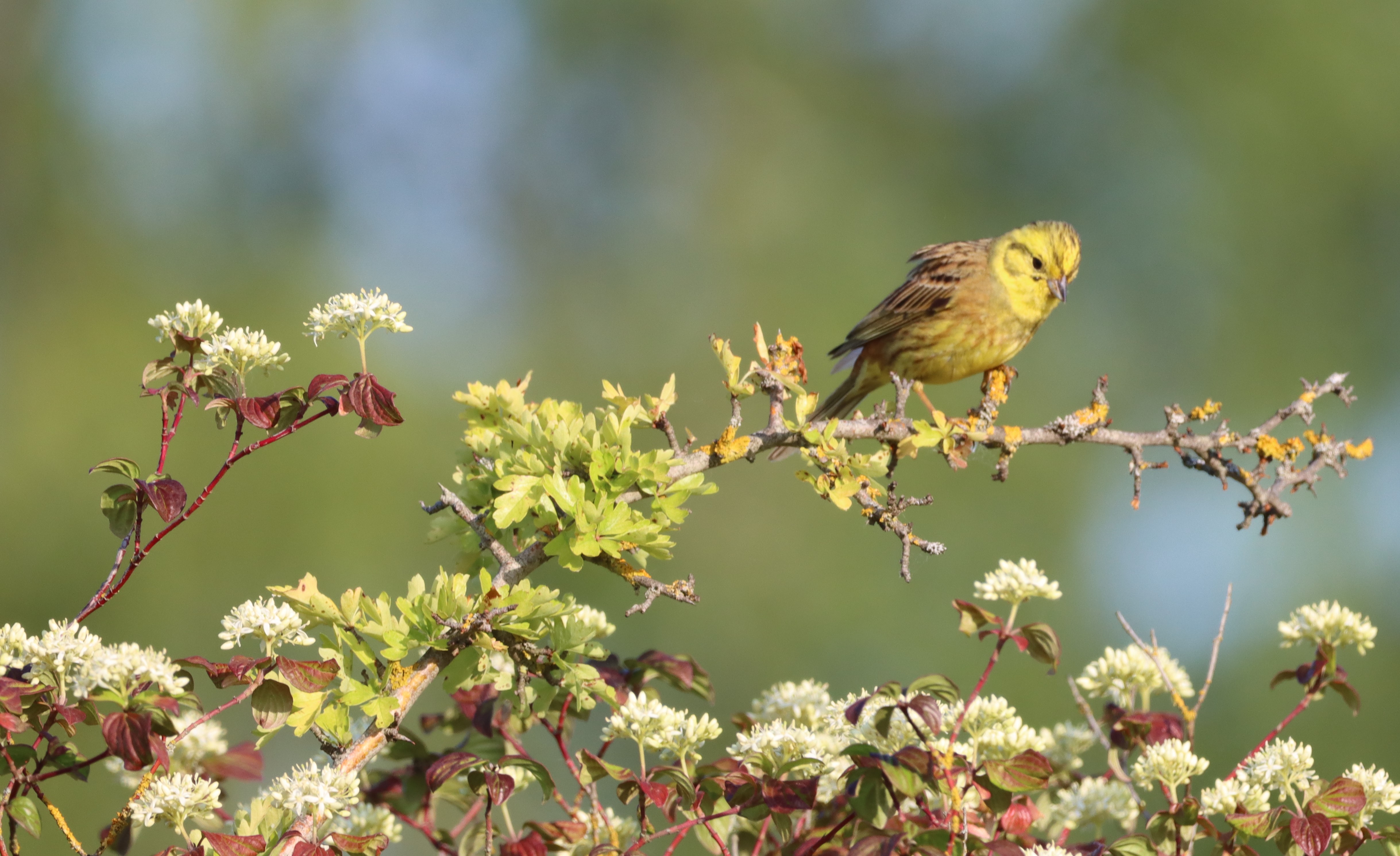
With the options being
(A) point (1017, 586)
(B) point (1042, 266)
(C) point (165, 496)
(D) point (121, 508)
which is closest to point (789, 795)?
(A) point (1017, 586)

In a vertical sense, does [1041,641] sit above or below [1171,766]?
above

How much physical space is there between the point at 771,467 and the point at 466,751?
1249cm

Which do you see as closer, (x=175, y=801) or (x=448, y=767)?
(x=175, y=801)

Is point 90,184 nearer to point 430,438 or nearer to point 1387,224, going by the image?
point 430,438

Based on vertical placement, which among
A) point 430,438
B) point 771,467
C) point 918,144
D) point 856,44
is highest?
point 856,44

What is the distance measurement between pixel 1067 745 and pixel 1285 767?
2.32ft

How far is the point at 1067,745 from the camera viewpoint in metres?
2.82

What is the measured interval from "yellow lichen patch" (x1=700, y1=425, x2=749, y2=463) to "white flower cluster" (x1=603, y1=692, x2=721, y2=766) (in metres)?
0.55

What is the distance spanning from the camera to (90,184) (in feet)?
46.9

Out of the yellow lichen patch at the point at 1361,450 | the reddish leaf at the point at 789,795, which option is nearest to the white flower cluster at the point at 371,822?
the reddish leaf at the point at 789,795

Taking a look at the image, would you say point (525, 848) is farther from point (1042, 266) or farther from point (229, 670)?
point (1042, 266)

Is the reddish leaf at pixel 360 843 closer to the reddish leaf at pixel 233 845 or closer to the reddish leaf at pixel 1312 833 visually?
the reddish leaf at pixel 233 845

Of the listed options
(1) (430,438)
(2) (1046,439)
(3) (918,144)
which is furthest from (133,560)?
(3) (918,144)

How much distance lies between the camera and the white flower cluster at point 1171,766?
2.20 m
